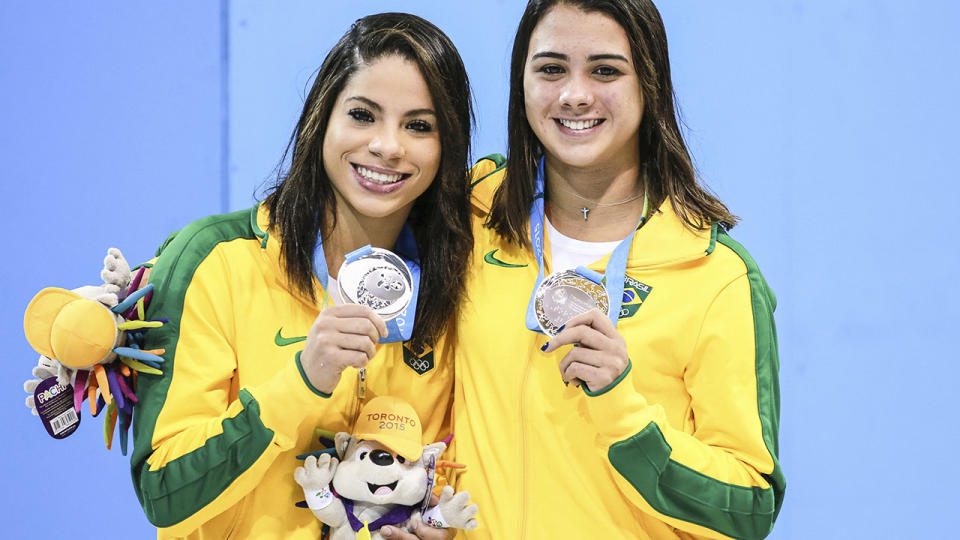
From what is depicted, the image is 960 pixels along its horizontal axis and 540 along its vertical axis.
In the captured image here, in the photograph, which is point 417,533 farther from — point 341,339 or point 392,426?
point 341,339

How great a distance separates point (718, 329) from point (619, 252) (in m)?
0.24

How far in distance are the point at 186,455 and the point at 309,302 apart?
1.20 ft

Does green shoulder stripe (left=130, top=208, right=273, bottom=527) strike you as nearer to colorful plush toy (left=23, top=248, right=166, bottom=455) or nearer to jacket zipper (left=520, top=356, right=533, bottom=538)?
colorful plush toy (left=23, top=248, right=166, bottom=455)

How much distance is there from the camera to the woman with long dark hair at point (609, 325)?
172 centimetres

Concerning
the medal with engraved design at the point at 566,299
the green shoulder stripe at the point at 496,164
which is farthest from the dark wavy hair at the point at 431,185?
the medal with engraved design at the point at 566,299

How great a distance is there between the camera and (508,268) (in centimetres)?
199

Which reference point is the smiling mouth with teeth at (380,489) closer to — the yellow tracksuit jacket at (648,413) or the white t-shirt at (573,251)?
the yellow tracksuit jacket at (648,413)

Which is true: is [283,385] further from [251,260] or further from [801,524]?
[801,524]

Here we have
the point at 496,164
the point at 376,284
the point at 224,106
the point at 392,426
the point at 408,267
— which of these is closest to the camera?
the point at 376,284

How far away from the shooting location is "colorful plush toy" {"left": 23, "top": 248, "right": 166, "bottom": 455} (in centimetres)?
170

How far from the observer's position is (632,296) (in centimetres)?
185

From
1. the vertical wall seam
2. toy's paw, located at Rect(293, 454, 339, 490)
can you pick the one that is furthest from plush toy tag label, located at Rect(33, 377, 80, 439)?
the vertical wall seam

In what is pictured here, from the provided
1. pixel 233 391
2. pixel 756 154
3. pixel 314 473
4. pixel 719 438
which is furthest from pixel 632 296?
pixel 756 154

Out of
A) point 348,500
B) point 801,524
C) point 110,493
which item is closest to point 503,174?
point 348,500
